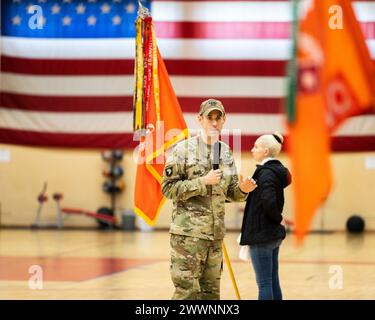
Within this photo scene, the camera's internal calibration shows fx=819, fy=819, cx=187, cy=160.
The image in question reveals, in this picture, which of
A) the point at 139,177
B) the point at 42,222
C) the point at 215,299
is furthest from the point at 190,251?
the point at 42,222

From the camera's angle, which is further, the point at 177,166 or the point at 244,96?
the point at 244,96

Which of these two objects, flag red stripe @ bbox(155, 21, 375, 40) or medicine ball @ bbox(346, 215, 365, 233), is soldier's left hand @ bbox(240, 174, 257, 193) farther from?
medicine ball @ bbox(346, 215, 365, 233)

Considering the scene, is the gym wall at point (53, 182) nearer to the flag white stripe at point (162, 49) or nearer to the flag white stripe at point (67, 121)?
the flag white stripe at point (67, 121)

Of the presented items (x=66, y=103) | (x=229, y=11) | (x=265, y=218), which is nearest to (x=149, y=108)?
(x=265, y=218)

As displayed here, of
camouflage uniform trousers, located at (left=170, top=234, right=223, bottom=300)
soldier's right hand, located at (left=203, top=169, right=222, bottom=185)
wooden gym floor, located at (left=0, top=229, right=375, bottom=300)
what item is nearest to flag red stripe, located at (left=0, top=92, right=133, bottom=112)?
wooden gym floor, located at (left=0, top=229, right=375, bottom=300)

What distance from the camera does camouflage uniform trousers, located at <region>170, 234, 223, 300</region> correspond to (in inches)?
263

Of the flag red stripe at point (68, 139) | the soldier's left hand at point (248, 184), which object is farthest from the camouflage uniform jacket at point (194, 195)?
the flag red stripe at point (68, 139)

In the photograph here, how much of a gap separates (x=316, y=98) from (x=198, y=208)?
2.83 meters

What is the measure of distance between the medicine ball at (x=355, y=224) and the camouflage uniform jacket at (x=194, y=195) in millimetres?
16879

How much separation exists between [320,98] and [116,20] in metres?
19.8

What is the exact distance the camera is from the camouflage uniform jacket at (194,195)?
6715 mm

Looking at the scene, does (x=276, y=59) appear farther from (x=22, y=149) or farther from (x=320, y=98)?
(x=320, y=98)

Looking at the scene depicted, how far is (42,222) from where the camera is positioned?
2450cm

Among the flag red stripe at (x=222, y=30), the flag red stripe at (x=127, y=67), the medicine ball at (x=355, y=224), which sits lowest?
the medicine ball at (x=355, y=224)
